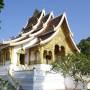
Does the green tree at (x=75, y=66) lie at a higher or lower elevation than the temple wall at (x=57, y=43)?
lower

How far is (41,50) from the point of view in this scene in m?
24.8

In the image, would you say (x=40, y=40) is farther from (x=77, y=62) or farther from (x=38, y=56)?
(x=77, y=62)

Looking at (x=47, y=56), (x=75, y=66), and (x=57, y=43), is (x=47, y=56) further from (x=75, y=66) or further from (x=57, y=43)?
(x=75, y=66)

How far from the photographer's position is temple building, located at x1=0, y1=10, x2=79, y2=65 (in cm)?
2531

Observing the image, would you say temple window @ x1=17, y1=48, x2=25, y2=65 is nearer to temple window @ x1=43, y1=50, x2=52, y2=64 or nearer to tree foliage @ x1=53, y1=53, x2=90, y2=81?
temple window @ x1=43, y1=50, x2=52, y2=64

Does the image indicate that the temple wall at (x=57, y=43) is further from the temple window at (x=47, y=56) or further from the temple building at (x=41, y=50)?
the temple window at (x=47, y=56)

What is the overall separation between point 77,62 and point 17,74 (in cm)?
620

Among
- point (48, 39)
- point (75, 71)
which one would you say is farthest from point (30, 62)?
point (75, 71)

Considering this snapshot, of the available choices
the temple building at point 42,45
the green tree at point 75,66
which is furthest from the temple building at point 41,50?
the green tree at point 75,66

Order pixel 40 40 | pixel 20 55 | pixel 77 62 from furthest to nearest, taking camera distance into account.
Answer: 1. pixel 20 55
2. pixel 40 40
3. pixel 77 62

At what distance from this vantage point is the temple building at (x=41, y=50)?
22394mm

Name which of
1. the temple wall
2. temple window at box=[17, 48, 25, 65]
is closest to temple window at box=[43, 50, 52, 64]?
the temple wall

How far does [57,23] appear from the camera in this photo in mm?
27312

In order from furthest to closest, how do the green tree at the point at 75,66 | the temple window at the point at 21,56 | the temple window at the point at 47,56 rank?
the temple window at the point at 47,56 → the temple window at the point at 21,56 → the green tree at the point at 75,66
